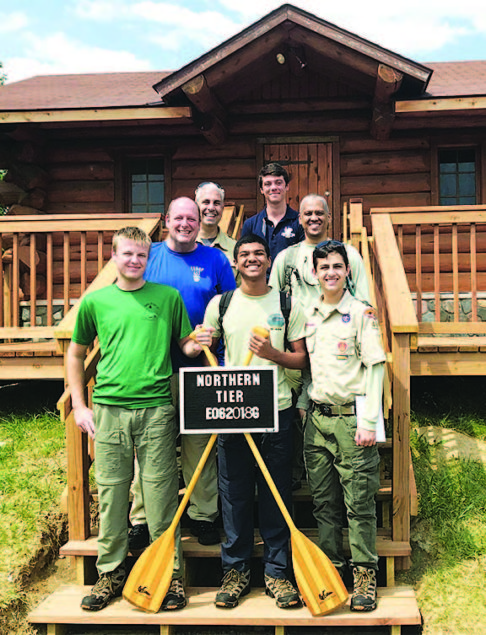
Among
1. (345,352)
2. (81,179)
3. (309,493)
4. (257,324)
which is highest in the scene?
(81,179)

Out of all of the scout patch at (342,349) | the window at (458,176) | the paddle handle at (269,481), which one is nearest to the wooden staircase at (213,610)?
the paddle handle at (269,481)

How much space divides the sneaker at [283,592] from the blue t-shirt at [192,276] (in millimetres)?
1214

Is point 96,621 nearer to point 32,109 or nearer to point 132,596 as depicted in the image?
point 132,596

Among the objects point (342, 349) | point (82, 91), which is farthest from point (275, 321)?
point (82, 91)

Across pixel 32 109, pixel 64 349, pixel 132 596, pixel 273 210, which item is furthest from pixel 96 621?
pixel 32 109

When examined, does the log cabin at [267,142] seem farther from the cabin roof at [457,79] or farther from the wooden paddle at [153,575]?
the wooden paddle at [153,575]

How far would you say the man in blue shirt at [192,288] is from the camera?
3367 millimetres

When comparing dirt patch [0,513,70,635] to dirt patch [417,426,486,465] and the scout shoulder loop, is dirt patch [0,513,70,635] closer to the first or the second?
the scout shoulder loop

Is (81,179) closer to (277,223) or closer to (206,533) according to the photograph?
(277,223)

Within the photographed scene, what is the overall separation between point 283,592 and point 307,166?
5847 mm

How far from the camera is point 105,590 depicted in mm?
3092

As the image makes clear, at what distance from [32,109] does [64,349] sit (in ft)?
14.8

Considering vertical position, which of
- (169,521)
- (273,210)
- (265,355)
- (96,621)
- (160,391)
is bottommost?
(96,621)

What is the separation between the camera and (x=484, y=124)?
24.0 ft
